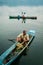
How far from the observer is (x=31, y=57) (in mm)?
11797

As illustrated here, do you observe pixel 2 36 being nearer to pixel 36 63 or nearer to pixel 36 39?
pixel 36 39

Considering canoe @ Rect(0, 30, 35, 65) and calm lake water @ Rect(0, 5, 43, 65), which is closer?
canoe @ Rect(0, 30, 35, 65)

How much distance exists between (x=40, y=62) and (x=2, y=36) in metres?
4.84

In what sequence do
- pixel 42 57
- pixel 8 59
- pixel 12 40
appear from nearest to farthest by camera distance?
pixel 8 59 → pixel 42 57 → pixel 12 40

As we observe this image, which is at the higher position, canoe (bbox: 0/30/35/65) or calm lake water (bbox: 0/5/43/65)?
canoe (bbox: 0/30/35/65)

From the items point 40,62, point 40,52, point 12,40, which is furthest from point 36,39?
point 40,62

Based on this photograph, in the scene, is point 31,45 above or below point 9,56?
below

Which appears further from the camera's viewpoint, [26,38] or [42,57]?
[26,38]

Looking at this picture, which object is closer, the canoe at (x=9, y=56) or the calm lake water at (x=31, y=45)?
the canoe at (x=9, y=56)

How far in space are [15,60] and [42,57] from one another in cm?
154

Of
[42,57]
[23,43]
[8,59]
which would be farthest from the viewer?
[23,43]

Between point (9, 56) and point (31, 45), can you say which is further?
point (31, 45)

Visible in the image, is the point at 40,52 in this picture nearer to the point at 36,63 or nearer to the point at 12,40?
the point at 36,63

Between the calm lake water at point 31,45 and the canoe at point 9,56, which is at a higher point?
the canoe at point 9,56
